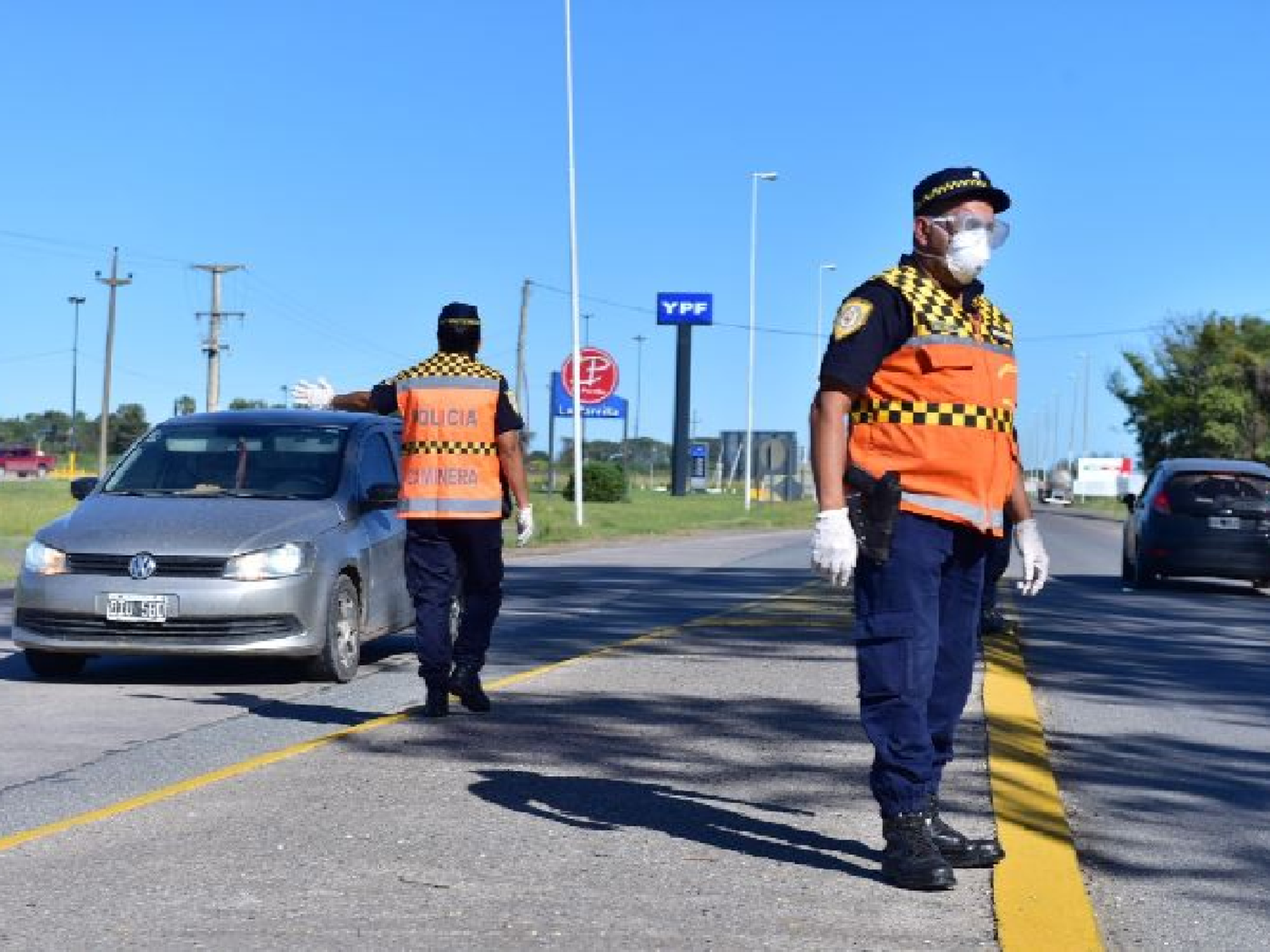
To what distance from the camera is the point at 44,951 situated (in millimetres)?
4594

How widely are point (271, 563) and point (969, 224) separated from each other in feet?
17.6

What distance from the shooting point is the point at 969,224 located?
218 inches

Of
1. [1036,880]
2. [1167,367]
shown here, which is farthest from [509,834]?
[1167,367]

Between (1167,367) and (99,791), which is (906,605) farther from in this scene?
(1167,367)

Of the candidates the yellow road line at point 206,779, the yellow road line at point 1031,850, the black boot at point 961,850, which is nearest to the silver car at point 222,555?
the yellow road line at point 206,779

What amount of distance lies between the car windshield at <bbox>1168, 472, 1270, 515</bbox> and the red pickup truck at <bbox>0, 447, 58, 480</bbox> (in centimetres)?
10322

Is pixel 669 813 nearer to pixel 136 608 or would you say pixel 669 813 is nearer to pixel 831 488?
pixel 831 488

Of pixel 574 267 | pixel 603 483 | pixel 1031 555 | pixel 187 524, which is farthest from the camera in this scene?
pixel 603 483

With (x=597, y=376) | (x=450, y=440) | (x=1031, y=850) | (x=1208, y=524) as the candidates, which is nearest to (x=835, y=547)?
(x=1031, y=850)

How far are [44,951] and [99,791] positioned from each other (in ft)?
7.96

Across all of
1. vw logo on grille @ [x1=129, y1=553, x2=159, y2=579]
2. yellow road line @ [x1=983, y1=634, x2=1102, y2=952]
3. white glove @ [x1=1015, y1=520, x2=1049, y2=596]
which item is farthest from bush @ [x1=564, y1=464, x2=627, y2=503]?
white glove @ [x1=1015, y1=520, x2=1049, y2=596]

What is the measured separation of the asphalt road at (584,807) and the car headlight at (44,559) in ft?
2.03

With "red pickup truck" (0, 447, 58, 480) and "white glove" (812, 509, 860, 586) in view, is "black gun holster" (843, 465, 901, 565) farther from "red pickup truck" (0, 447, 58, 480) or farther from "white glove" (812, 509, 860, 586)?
"red pickup truck" (0, 447, 58, 480)

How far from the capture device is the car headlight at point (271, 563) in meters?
9.91
